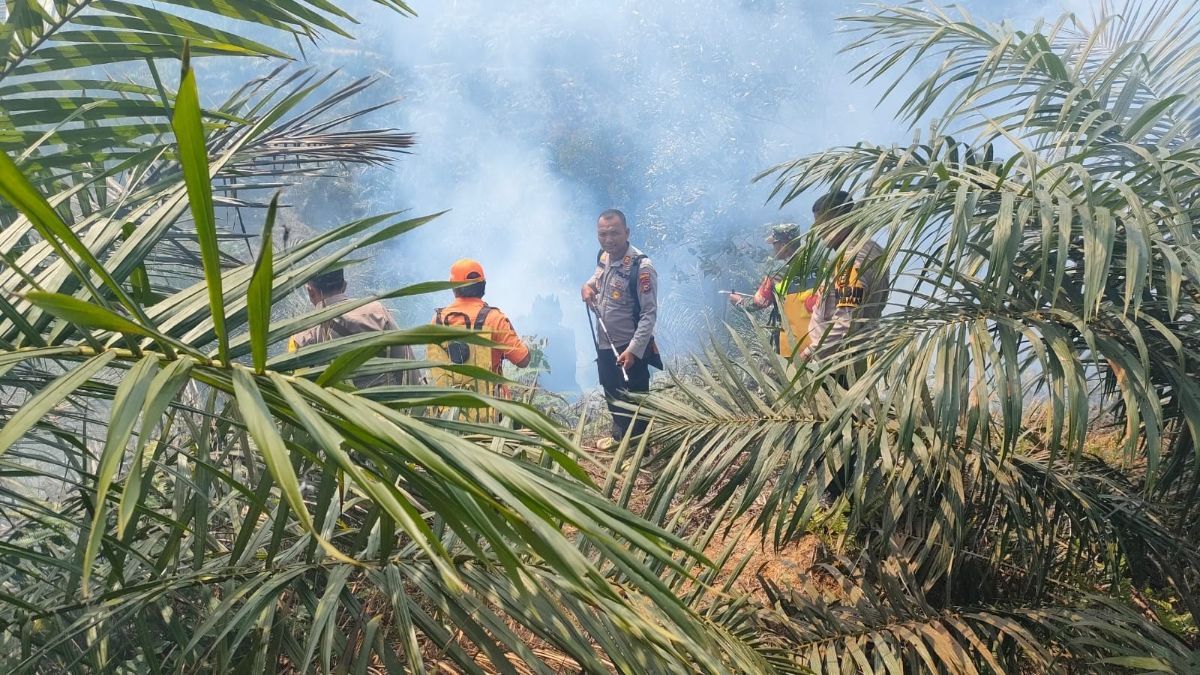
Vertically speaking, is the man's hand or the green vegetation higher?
the man's hand

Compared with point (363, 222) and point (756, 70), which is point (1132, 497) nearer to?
point (363, 222)

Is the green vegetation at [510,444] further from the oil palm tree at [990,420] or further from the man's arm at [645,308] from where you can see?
the man's arm at [645,308]

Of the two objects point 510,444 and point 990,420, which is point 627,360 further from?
point 510,444

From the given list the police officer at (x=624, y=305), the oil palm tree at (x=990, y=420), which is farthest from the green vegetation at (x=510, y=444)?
the police officer at (x=624, y=305)

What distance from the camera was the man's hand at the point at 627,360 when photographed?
455 cm

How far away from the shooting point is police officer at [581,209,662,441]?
4.54m

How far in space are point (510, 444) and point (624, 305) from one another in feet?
10.6

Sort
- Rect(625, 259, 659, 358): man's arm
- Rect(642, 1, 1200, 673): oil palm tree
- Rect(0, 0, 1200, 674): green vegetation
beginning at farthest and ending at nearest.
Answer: Rect(625, 259, 659, 358): man's arm
Rect(642, 1, 1200, 673): oil palm tree
Rect(0, 0, 1200, 674): green vegetation

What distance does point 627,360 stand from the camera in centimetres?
459

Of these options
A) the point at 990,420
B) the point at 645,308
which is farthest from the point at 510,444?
the point at 645,308

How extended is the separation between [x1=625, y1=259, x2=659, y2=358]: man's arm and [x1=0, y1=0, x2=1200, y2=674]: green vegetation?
6.58 feet

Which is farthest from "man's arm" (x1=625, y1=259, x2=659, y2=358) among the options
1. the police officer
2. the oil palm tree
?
the oil palm tree

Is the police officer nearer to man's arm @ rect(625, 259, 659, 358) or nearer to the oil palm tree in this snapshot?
man's arm @ rect(625, 259, 659, 358)

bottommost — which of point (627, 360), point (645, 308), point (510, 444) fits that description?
point (510, 444)
